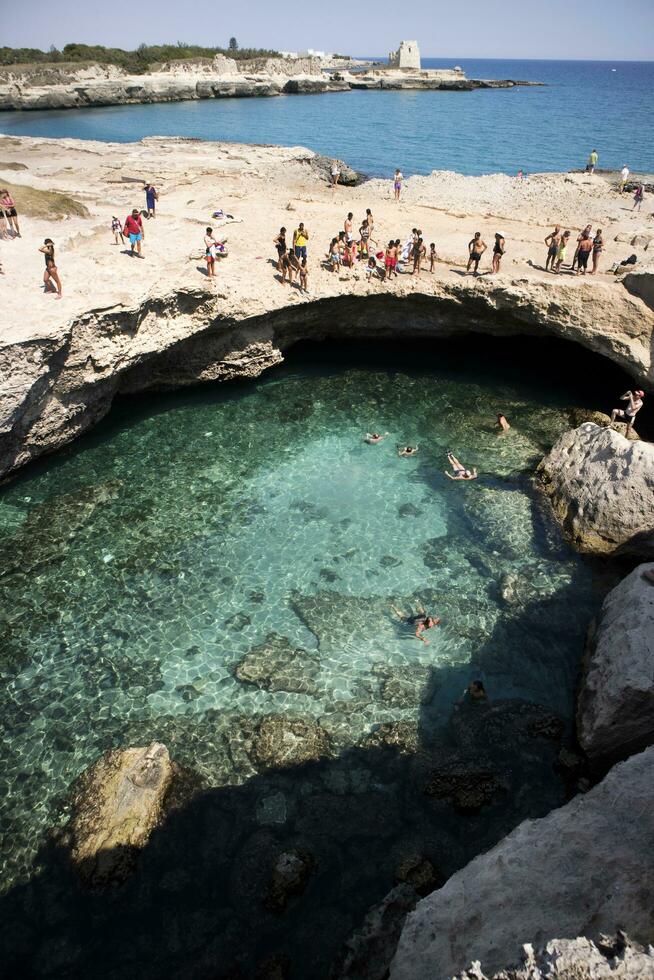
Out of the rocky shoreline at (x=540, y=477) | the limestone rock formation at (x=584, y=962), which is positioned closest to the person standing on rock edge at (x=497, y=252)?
the rocky shoreline at (x=540, y=477)

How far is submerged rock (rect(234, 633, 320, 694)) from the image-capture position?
1143 cm

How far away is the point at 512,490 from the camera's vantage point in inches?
637

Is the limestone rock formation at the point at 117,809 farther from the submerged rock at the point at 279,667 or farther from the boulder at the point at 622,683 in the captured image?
the boulder at the point at 622,683

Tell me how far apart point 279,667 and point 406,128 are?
75.8 meters

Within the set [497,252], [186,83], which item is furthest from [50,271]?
[186,83]

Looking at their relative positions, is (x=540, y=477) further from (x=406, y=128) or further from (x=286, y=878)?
(x=406, y=128)

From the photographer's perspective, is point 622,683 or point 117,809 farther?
point 622,683

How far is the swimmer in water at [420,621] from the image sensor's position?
40.8 feet

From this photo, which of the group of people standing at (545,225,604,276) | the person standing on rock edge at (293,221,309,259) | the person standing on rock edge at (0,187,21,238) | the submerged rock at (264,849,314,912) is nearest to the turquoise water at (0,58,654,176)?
the group of people standing at (545,225,604,276)

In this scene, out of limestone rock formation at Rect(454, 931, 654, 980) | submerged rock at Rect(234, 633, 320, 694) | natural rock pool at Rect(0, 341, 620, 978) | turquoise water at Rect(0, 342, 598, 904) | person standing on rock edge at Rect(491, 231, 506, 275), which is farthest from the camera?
person standing on rock edge at Rect(491, 231, 506, 275)

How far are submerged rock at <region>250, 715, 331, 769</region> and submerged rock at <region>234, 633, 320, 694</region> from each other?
0.71 meters

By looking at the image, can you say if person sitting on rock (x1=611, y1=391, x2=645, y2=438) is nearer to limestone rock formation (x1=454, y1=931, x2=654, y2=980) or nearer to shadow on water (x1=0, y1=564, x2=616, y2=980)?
shadow on water (x1=0, y1=564, x2=616, y2=980)

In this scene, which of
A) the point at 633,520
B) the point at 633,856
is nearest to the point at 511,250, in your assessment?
the point at 633,520

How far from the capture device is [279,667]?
11734 mm
